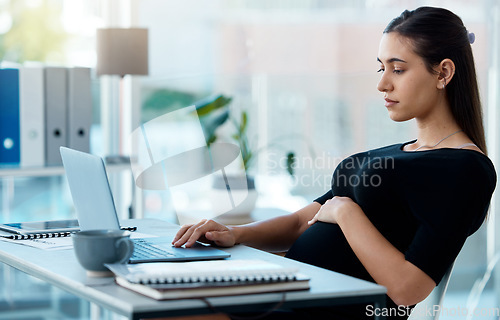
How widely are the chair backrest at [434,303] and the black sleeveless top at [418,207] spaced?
6 centimetres

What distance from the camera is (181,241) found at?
58.4 inches

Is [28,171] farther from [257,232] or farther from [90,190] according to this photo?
[90,190]

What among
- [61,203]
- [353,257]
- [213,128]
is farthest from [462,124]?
[61,203]

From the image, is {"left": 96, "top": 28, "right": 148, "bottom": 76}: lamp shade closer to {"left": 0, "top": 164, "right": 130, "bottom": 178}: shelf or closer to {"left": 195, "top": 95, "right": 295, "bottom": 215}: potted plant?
{"left": 195, "top": 95, "right": 295, "bottom": 215}: potted plant

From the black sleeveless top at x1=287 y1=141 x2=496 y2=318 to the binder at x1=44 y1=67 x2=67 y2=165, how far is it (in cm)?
167

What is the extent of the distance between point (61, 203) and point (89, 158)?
2291 millimetres

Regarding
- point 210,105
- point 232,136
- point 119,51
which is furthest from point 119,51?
point 232,136

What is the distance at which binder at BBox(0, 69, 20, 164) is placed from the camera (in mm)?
2951

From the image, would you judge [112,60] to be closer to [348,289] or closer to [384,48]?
[384,48]

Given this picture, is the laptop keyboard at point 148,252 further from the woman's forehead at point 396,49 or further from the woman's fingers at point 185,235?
the woman's forehead at point 396,49

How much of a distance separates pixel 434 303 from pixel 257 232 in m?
0.44

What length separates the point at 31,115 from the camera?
298 centimetres

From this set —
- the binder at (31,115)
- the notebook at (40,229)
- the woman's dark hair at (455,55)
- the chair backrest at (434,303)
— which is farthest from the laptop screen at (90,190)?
the binder at (31,115)

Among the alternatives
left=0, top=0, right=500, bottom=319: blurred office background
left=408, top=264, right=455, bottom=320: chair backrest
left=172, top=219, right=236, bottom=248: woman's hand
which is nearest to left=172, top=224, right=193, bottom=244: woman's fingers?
left=172, top=219, right=236, bottom=248: woman's hand
